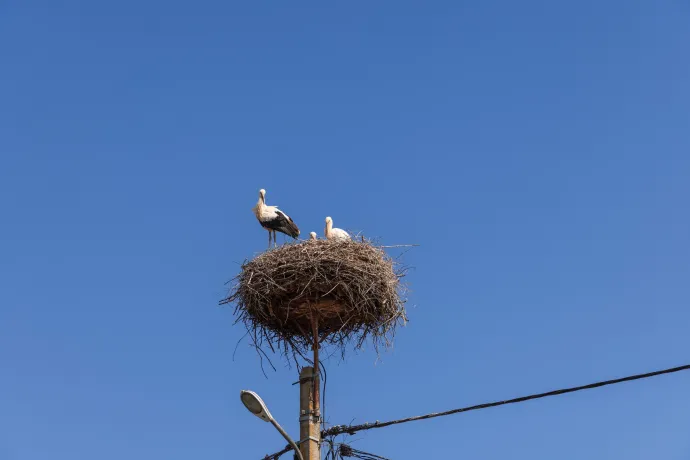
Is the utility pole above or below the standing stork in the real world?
below

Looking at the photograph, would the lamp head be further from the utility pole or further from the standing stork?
the standing stork

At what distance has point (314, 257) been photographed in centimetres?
1005

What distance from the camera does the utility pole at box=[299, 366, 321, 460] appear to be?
7.39 metres

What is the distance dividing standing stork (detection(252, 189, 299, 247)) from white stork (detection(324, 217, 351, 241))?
510 millimetres

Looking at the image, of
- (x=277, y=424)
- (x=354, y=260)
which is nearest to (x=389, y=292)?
(x=354, y=260)

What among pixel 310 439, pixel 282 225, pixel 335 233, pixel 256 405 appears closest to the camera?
pixel 256 405

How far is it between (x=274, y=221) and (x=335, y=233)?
7.52 feet

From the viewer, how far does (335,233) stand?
40.7 ft

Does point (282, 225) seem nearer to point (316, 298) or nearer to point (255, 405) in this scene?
point (316, 298)

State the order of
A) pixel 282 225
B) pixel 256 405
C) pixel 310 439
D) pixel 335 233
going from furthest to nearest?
pixel 282 225
pixel 335 233
pixel 310 439
pixel 256 405

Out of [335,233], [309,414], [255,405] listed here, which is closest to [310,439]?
[309,414]

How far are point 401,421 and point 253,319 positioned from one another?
127 inches

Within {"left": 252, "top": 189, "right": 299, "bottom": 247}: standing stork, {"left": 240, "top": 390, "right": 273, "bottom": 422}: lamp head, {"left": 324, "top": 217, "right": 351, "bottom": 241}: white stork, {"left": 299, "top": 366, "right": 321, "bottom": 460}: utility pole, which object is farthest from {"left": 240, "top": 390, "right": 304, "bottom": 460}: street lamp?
{"left": 252, "top": 189, "right": 299, "bottom": 247}: standing stork

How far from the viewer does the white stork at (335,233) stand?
37.1 ft
